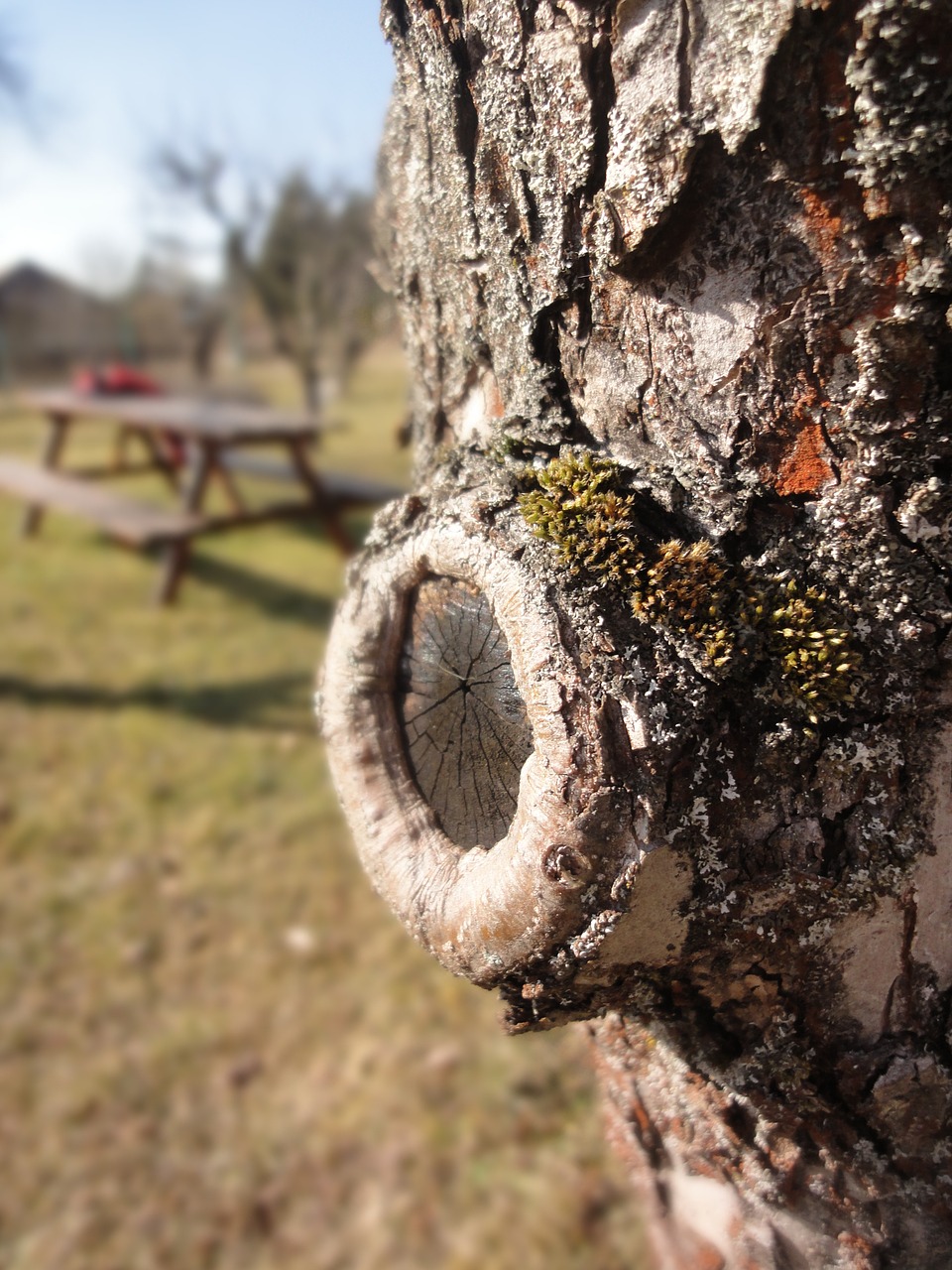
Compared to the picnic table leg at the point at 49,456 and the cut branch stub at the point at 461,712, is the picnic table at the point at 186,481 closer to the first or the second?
the picnic table leg at the point at 49,456

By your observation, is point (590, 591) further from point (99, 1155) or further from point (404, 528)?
point (99, 1155)

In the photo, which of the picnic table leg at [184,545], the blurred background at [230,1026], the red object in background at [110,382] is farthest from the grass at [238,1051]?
the red object in background at [110,382]

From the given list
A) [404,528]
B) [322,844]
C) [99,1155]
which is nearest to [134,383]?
[322,844]

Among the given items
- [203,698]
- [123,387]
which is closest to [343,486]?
[203,698]

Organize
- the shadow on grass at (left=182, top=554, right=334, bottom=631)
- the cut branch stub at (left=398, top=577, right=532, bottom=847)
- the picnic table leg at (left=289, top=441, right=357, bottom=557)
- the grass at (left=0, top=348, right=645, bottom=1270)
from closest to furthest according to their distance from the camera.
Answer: the cut branch stub at (left=398, top=577, right=532, bottom=847) → the grass at (left=0, top=348, right=645, bottom=1270) → the shadow on grass at (left=182, top=554, right=334, bottom=631) → the picnic table leg at (left=289, top=441, right=357, bottom=557)

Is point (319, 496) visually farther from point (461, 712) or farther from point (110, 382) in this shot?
point (461, 712)

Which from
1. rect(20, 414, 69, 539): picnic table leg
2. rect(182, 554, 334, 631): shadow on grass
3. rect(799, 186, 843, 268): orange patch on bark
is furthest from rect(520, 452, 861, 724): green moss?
rect(20, 414, 69, 539): picnic table leg

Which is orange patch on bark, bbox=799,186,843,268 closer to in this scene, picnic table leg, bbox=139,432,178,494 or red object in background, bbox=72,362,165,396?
picnic table leg, bbox=139,432,178,494
